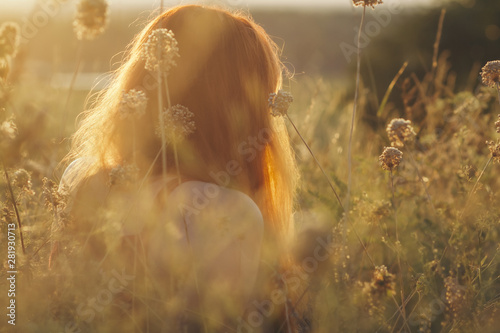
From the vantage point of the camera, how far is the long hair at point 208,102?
6.82ft

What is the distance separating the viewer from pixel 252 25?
2.43 m

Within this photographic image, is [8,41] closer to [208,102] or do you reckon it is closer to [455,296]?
[208,102]

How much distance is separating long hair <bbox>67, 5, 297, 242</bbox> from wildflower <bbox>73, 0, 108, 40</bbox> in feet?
1.89

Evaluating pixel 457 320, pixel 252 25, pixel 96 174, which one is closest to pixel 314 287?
pixel 457 320

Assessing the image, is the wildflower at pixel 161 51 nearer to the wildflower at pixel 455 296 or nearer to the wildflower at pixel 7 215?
the wildflower at pixel 7 215

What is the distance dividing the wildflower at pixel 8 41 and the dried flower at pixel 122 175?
47 cm

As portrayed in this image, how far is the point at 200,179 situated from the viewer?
2109mm

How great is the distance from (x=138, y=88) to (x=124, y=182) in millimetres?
729

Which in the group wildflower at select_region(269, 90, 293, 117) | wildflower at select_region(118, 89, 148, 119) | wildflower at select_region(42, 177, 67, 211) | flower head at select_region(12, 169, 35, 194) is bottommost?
wildflower at select_region(42, 177, 67, 211)

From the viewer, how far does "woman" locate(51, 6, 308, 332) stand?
5.72ft

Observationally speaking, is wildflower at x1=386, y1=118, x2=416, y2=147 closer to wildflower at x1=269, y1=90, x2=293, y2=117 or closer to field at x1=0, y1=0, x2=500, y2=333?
field at x1=0, y1=0, x2=500, y2=333

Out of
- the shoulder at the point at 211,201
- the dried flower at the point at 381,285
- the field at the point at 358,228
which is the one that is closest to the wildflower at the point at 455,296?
the field at the point at 358,228

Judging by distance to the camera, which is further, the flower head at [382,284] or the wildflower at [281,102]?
the wildflower at [281,102]

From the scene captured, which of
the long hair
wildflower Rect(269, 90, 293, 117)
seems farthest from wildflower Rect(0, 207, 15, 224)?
wildflower Rect(269, 90, 293, 117)
